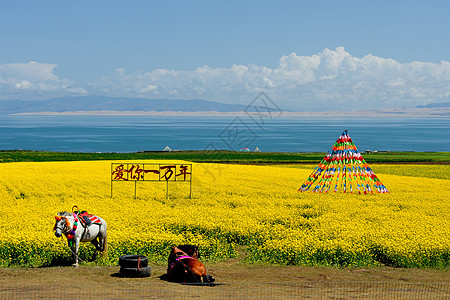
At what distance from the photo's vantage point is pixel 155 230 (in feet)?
75.9

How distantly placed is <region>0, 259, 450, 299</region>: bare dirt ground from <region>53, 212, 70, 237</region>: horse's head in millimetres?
1277

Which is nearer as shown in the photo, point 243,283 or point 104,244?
point 243,283

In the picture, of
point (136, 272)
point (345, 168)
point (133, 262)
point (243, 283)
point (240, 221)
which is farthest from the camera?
point (345, 168)

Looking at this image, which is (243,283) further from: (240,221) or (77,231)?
(240,221)

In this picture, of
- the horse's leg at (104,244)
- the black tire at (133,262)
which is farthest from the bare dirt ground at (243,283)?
the horse's leg at (104,244)

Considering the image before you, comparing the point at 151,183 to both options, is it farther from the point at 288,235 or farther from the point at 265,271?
the point at 265,271

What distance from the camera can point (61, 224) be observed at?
1795 centimetres

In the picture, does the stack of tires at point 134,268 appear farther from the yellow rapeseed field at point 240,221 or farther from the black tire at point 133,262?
the yellow rapeseed field at point 240,221

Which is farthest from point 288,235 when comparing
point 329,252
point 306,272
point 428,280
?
point 428,280

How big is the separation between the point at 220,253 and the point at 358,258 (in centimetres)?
498

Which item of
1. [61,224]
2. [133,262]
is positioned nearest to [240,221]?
[133,262]

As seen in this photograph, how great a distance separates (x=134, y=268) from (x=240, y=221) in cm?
911

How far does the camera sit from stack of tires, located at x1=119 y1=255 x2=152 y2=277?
1684 centimetres

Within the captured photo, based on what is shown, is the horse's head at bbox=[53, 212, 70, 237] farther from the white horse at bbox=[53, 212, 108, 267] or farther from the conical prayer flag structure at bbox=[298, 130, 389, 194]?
the conical prayer flag structure at bbox=[298, 130, 389, 194]
